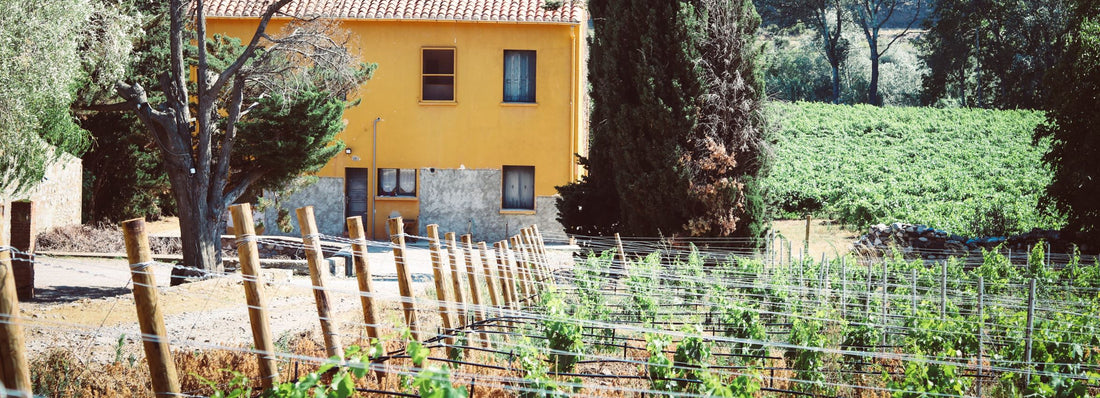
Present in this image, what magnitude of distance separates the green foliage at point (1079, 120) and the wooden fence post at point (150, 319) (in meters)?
18.0

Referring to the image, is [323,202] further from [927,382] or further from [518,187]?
[927,382]

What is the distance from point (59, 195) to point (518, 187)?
1160cm

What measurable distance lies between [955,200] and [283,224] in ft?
72.1

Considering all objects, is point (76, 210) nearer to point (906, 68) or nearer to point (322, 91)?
point (322, 91)

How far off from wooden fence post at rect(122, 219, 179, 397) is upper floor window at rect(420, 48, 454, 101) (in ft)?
71.7

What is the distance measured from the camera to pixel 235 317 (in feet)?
39.9

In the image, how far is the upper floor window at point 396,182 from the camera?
27094 mm

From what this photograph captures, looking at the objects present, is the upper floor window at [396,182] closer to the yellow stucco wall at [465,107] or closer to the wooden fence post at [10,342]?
the yellow stucco wall at [465,107]

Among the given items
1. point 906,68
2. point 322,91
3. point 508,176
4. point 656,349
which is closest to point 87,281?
point 322,91

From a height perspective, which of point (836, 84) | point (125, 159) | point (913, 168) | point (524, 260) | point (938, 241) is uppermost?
point (836, 84)

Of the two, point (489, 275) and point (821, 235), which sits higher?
point (489, 275)

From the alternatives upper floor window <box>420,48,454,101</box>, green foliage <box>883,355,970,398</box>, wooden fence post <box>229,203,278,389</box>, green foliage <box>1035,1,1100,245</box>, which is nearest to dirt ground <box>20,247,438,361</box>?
wooden fence post <box>229,203,278,389</box>

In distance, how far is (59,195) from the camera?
2256 cm

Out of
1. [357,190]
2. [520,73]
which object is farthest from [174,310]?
[520,73]
